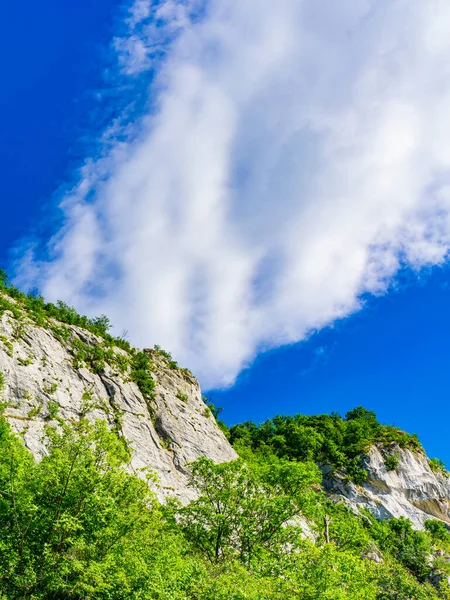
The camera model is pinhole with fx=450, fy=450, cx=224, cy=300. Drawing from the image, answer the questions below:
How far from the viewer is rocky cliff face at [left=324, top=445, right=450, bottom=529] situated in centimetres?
7219

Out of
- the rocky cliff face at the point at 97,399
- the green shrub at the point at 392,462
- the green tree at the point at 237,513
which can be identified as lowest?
the green tree at the point at 237,513

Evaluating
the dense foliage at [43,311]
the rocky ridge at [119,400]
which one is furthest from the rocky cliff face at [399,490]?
the dense foliage at [43,311]

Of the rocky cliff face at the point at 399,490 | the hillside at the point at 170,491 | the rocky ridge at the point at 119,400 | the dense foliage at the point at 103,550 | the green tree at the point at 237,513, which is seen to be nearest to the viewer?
the dense foliage at the point at 103,550

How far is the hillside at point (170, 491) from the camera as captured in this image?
18922 mm

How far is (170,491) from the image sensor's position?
4375cm

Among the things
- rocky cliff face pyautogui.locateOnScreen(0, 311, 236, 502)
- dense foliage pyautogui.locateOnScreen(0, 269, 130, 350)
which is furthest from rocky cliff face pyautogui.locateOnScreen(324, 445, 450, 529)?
dense foliage pyautogui.locateOnScreen(0, 269, 130, 350)

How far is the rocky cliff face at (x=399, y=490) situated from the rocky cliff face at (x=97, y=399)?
84.3 feet

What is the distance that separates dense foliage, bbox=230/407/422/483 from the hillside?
0.37 meters

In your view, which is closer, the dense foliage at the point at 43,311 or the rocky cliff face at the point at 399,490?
the dense foliage at the point at 43,311

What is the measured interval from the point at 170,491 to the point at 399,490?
4944 centimetres

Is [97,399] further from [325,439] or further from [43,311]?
[325,439]

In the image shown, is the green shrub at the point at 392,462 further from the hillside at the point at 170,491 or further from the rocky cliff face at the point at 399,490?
the rocky cliff face at the point at 399,490

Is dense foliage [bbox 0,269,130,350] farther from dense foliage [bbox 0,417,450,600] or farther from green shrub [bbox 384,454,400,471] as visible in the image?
green shrub [bbox 384,454,400,471]

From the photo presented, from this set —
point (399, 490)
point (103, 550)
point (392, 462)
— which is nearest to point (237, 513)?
point (103, 550)
